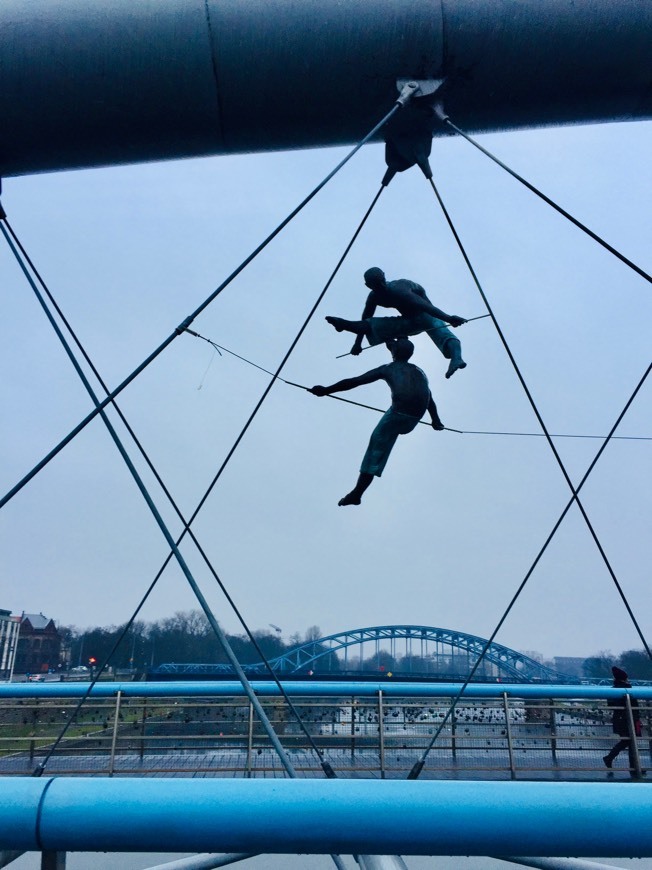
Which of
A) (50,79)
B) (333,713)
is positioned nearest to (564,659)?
(333,713)

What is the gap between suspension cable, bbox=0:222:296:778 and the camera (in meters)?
2.76

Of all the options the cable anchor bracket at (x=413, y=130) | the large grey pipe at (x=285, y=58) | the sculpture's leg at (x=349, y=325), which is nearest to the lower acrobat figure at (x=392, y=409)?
the sculpture's leg at (x=349, y=325)

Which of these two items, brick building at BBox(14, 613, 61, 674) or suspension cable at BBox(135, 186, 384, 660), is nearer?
suspension cable at BBox(135, 186, 384, 660)

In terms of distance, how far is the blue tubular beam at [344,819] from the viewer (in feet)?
3.97

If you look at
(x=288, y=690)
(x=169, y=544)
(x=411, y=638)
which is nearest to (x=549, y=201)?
(x=169, y=544)

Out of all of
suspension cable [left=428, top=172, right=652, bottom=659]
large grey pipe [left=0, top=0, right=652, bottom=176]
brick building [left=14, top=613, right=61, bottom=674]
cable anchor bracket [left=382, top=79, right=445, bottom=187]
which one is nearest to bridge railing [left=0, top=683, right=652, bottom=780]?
suspension cable [left=428, top=172, right=652, bottom=659]

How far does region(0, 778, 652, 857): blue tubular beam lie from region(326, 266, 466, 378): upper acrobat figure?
8.25 feet

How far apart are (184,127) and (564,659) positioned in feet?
313

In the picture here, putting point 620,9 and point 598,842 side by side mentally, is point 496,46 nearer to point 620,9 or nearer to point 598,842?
point 620,9

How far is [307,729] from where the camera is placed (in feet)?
18.6

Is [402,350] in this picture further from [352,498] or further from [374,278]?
[352,498]

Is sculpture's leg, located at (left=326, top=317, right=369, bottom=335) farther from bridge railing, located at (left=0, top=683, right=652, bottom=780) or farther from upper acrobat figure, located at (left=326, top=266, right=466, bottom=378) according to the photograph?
bridge railing, located at (left=0, top=683, right=652, bottom=780)

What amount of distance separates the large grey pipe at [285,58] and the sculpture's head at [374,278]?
800 millimetres

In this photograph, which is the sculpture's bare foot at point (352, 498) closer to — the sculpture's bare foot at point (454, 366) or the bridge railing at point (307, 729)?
the sculpture's bare foot at point (454, 366)
